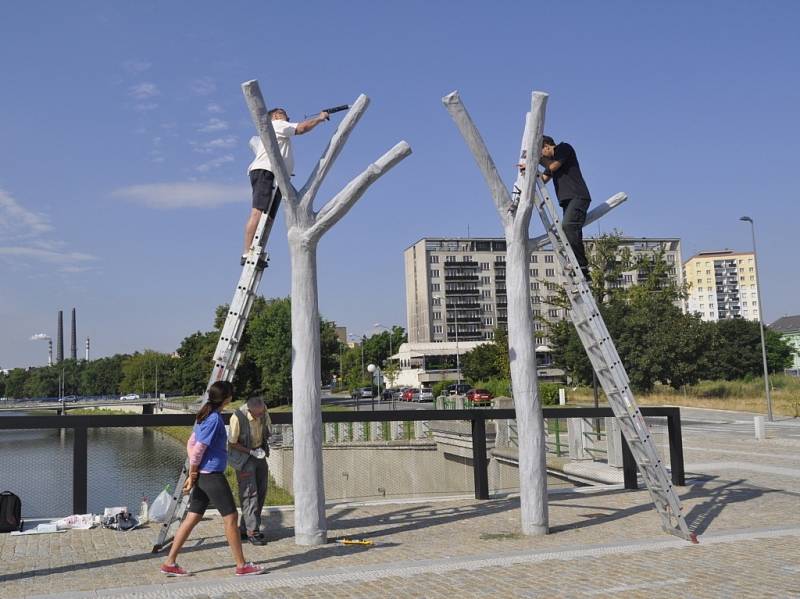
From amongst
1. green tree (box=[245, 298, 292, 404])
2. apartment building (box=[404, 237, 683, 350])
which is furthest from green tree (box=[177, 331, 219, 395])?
apartment building (box=[404, 237, 683, 350])

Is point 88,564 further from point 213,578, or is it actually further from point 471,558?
point 471,558

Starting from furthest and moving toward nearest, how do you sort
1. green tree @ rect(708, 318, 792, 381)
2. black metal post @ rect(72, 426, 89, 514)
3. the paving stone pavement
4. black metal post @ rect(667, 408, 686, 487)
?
green tree @ rect(708, 318, 792, 381), black metal post @ rect(667, 408, 686, 487), black metal post @ rect(72, 426, 89, 514), the paving stone pavement

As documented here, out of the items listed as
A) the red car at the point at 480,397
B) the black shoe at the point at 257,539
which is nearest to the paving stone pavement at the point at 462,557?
the black shoe at the point at 257,539

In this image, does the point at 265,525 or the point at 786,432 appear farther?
the point at 786,432

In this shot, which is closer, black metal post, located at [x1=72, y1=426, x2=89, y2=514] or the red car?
black metal post, located at [x1=72, y1=426, x2=89, y2=514]

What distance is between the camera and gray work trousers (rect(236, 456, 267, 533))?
328 inches

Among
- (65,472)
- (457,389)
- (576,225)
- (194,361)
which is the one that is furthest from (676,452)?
(194,361)

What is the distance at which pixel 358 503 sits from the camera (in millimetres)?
11156

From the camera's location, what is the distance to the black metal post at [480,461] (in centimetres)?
1155

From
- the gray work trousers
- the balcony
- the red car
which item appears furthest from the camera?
the balcony

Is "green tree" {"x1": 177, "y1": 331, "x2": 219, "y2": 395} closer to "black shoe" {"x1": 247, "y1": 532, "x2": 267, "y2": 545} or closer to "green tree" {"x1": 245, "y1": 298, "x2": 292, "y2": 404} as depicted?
"green tree" {"x1": 245, "y1": 298, "x2": 292, "y2": 404}

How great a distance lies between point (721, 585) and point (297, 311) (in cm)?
511

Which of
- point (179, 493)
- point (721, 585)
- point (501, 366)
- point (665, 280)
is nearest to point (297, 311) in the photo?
point (179, 493)

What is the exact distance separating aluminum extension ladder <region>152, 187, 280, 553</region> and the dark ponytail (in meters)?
1.00
